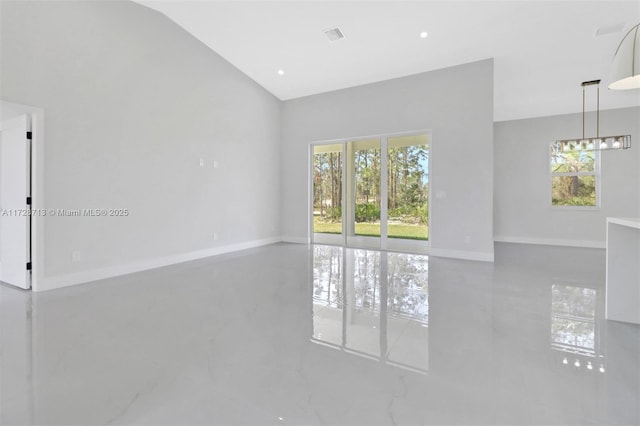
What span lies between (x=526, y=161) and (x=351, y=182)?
4.59 m

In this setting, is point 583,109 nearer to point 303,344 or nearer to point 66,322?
point 303,344

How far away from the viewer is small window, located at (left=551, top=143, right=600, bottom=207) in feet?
22.5

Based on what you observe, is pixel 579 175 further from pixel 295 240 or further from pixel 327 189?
pixel 295 240

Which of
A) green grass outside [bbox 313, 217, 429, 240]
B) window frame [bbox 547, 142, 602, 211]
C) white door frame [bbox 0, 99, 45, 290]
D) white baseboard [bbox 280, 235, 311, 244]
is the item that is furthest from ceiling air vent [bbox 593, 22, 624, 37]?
white door frame [bbox 0, 99, 45, 290]

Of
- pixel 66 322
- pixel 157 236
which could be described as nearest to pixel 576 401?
pixel 66 322

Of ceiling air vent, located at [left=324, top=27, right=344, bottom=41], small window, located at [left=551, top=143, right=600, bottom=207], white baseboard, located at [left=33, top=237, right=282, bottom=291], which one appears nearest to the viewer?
white baseboard, located at [left=33, top=237, right=282, bottom=291]

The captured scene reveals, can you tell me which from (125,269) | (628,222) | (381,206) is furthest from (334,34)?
(125,269)

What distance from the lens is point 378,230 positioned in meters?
→ 6.59

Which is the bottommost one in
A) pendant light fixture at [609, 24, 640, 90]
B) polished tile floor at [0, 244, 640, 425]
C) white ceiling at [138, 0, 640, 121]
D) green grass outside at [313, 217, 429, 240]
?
polished tile floor at [0, 244, 640, 425]

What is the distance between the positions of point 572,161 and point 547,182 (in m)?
0.69

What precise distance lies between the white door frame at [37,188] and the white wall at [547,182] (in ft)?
30.0

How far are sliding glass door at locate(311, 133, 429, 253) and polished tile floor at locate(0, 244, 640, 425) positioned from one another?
241cm

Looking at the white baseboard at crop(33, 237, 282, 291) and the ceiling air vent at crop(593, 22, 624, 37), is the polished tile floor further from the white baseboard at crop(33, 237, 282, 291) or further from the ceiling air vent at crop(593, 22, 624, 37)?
the ceiling air vent at crop(593, 22, 624, 37)

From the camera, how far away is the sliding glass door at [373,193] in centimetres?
606
